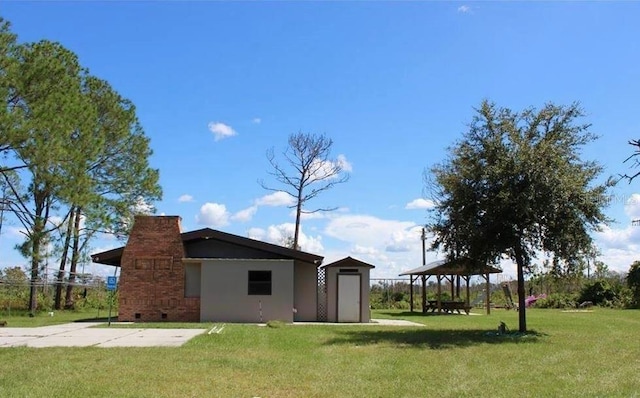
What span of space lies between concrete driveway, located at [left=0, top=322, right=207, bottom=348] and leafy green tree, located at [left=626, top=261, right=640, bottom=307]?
24.2 meters

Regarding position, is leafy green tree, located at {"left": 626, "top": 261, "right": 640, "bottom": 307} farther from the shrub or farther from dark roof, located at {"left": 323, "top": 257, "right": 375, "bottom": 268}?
dark roof, located at {"left": 323, "top": 257, "right": 375, "bottom": 268}

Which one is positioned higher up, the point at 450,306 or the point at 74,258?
the point at 74,258

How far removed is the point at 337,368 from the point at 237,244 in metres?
13.1

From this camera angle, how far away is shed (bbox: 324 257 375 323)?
76.0 feet

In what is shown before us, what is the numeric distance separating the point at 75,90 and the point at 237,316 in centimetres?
984

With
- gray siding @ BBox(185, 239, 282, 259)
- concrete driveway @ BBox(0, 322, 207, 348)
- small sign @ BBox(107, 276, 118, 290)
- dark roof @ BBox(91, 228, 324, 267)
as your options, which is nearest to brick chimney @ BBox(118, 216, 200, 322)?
dark roof @ BBox(91, 228, 324, 267)

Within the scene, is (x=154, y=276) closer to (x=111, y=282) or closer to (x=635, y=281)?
(x=111, y=282)

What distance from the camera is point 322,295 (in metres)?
23.9

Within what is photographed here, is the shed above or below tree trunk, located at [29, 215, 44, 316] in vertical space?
below

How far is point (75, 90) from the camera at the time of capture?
2119cm

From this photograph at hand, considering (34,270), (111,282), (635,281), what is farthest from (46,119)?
(635,281)

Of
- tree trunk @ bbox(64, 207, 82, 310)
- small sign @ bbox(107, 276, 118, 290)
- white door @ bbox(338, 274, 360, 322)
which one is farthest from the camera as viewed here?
tree trunk @ bbox(64, 207, 82, 310)

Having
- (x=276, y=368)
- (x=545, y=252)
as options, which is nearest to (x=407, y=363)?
(x=276, y=368)

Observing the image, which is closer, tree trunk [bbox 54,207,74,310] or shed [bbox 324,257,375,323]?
shed [bbox 324,257,375,323]
